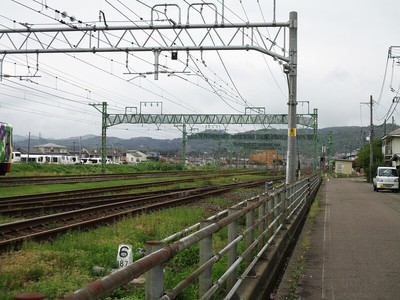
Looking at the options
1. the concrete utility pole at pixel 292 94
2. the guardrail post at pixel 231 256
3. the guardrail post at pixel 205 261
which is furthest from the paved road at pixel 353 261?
the guardrail post at pixel 205 261

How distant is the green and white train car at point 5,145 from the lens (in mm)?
26453

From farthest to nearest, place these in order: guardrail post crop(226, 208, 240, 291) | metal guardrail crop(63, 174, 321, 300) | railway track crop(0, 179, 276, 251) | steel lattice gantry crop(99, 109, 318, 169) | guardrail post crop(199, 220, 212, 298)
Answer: steel lattice gantry crop(99, 109, 318, 169) → railway track crop(0, 179, 276, 251) → guardrail post crop(226, 208, 240, 291) → guardrail post crop(199, 220, 212, 298) → metal guardrail crop(63, 174, 321, 300)

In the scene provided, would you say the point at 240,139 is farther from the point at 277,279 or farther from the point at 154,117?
the point at 277,279

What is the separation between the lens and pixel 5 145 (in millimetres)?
26750

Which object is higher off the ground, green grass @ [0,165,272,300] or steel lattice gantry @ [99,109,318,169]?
steel lattice gantry @ [99,109,318,169]

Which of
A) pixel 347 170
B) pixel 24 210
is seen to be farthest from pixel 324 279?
pixel 347 170

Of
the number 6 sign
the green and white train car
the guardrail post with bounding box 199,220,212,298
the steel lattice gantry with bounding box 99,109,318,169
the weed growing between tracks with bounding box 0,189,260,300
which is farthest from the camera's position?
the steel lattice gantry with bounding box 99,109,318,169

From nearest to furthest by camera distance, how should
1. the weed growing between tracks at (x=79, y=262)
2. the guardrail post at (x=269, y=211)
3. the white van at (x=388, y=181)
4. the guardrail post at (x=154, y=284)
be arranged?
the guardrail post at (x=154, y=284) → the weed growing between tracks at (x=79, y=262) → the guardrail post at (x=269, y=211) → the white van at (x=388, y=181)

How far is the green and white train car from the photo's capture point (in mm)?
26453

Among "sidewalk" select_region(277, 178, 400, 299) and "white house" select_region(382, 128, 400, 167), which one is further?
"white house" select_region(382, 128, 400, 167)

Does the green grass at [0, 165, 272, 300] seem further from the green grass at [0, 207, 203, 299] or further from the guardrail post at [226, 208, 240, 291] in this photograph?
the guardrail post at [226, 208, 240, 291]

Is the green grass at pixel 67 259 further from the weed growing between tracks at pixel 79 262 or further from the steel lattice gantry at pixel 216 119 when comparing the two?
the steel lattice gantry at pixel 216 119

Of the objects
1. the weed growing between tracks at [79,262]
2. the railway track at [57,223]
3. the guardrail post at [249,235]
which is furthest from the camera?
the railway track at [57,223]

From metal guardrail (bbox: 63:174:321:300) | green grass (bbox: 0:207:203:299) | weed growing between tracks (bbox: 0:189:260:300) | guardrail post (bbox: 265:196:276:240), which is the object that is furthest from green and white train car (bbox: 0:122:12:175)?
metal guardrail (bbox: 63:174:321:300)
